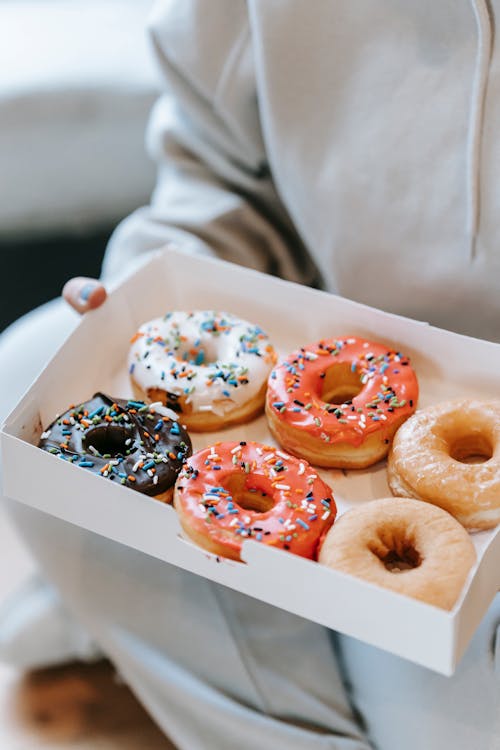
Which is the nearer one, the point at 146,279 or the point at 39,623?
the point at 146,279

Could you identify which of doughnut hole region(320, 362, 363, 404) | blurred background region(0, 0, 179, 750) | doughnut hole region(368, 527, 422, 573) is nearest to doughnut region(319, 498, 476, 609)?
doughnut hole region(368, 527, 422, 573)

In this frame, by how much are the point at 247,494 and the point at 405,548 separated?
0.18m

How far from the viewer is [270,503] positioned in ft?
3.40

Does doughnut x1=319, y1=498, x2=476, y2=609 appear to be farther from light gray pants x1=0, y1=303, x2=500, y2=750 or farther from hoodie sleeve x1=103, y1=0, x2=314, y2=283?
hoodie sleeve x1=103, y1=0, x2=314, y2=283

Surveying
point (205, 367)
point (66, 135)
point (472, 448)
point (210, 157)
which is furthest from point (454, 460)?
point (66, 135)

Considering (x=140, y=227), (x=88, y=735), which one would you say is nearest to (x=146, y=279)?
(x=140, y=227)

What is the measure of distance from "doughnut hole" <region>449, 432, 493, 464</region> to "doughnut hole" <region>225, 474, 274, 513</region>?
21 centimetres

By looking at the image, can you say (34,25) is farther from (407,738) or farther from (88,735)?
(407,738)

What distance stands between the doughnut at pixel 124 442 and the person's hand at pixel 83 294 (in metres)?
0.12

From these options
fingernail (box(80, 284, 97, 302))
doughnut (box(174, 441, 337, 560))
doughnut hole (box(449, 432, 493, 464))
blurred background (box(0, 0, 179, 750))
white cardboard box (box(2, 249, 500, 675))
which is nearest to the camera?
white cardboard box (box(2, 249, 500, 675))

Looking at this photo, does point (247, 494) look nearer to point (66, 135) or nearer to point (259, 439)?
point (259, 439)

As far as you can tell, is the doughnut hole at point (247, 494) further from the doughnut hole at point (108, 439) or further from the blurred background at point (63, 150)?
the blurred background at point (63, 150)

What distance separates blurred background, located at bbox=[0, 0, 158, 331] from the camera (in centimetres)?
185

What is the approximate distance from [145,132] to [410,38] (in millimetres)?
850
